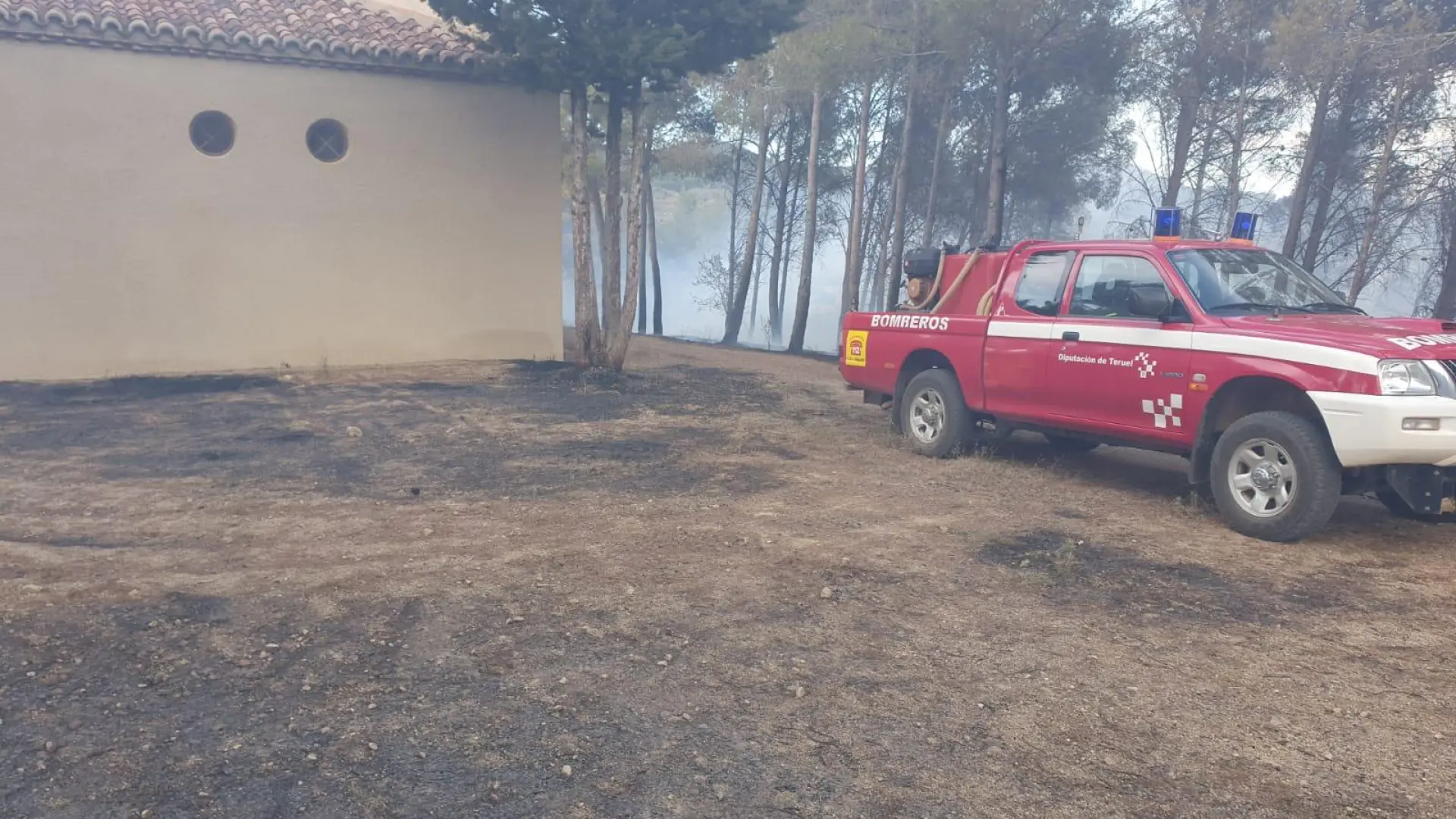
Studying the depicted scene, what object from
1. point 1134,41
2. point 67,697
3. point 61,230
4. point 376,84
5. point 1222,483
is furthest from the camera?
point 1134,41

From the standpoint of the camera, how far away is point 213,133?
42.8 ft

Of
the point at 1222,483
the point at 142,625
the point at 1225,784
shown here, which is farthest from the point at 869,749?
the point at 1222,483

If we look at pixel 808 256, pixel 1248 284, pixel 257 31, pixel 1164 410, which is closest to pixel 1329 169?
pixel 808 256

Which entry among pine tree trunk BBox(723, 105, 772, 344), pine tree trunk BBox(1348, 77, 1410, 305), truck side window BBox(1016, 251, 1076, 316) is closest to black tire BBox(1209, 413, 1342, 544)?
truck side window BBox(1016, 251, 1076, 316)

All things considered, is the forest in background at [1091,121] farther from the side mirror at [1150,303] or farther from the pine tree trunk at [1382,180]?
the side mirror at [1150,303]

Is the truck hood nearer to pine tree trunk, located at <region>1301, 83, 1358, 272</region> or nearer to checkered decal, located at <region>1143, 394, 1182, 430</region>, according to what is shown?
checkered decal, located at <region>1143, 394, 1182, 430</region>

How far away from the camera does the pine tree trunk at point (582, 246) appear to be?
45.3 ft

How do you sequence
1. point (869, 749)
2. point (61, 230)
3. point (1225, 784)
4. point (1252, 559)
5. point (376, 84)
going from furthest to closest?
point (376, 84)
point (61, 230)
point (1252, 559)
point (869, 749)
point (1225, 784)

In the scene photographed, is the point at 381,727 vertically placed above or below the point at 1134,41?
below

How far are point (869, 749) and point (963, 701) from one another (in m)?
0.57

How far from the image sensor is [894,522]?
21.0 ft

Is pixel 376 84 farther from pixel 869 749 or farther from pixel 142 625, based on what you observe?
pixel 869 749

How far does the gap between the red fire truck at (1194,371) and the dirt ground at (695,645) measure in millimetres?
460

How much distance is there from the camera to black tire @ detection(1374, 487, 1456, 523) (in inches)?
231
